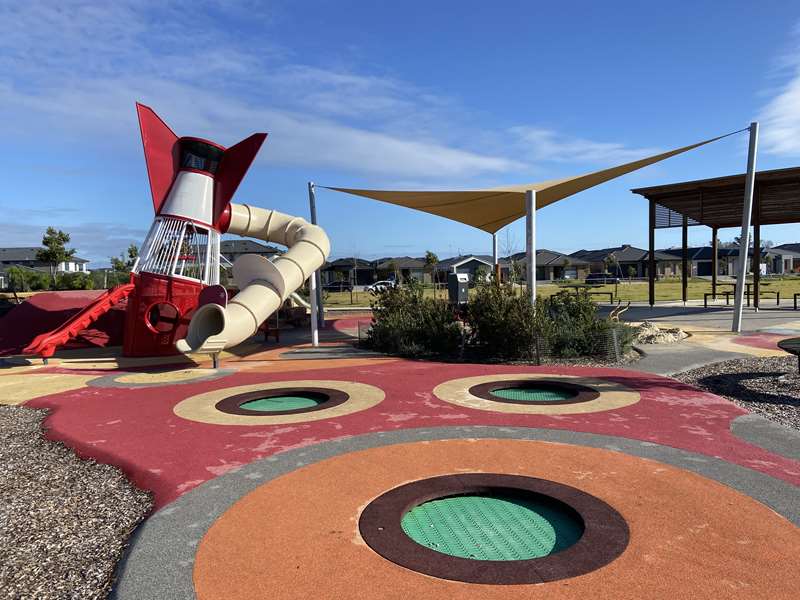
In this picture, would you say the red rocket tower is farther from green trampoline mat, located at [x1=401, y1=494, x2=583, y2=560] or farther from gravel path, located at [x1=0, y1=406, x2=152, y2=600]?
green trampoline mat, located at [x1=401, y1=494, x2=583, y2=560]

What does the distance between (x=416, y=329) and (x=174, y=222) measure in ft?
22.1

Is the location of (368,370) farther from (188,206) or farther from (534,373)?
(188,206)

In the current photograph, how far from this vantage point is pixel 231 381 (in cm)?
1121

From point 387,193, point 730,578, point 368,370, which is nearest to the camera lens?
point 730,578

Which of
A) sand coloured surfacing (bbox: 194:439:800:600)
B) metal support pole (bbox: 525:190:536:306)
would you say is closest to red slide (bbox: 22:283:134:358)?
metal support pole (bbox: 525:190:536:306)

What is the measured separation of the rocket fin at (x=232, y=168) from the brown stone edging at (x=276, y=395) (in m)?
6.94

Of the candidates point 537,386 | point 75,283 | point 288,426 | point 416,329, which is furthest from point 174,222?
point 75,283

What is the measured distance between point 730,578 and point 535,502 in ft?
5.51

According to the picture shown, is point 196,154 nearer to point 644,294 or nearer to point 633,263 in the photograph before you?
point 644,294

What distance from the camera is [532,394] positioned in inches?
375

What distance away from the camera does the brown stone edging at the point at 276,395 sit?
28.2 feet

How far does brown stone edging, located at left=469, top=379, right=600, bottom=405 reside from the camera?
883cm

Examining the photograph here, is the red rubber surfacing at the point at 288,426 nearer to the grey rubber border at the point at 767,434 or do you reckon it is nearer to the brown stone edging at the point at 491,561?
the grey rubber border at the point at 767,434

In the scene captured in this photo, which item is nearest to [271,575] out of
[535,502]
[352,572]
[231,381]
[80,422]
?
[352,572]
